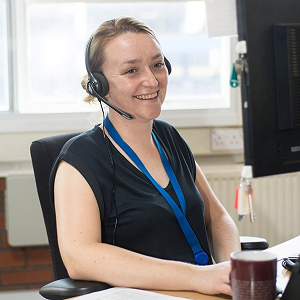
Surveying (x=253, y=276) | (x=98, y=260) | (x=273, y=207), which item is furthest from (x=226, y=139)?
(x=253, y=276)

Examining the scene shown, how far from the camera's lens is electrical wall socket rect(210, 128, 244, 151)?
9.29ft

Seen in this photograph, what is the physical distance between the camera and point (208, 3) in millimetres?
1103

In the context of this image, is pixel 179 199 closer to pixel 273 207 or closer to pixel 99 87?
pixel 99 87

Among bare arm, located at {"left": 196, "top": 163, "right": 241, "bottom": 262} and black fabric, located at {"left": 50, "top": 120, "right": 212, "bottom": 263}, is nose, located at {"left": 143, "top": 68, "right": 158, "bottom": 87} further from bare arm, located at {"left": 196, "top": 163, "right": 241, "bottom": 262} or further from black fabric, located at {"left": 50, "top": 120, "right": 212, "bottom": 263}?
bare arm, located at {"left": 196, "top": 163, "right": 241, "bottom": 262}

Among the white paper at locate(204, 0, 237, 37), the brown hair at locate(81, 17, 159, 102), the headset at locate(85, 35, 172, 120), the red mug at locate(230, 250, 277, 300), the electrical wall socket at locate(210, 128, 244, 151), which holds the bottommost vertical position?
the red mug at locate(230, 250, 277, 300)

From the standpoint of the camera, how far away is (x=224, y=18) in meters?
1.08

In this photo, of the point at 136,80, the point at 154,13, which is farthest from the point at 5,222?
the point at 136,80

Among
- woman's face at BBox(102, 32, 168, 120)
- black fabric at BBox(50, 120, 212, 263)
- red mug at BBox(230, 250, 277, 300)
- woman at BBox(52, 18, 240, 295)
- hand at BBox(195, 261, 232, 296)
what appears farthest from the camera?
woman's face at BBox(102, 32, 168, 120)

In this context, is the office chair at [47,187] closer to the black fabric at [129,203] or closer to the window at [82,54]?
the black fabric at [129,203]

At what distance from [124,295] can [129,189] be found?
0.40 meters

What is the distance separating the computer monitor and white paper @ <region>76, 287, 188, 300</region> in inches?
13.5

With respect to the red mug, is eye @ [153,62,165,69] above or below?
above

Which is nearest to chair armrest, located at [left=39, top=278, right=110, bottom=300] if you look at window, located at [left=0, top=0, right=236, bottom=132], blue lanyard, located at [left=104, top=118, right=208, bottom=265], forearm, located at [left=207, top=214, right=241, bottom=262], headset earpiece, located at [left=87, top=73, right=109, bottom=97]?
blue lanyard, located at [left=104, top=118, right=208, bottom=265]

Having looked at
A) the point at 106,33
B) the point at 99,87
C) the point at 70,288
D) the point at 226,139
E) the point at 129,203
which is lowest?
the point at 70,288
